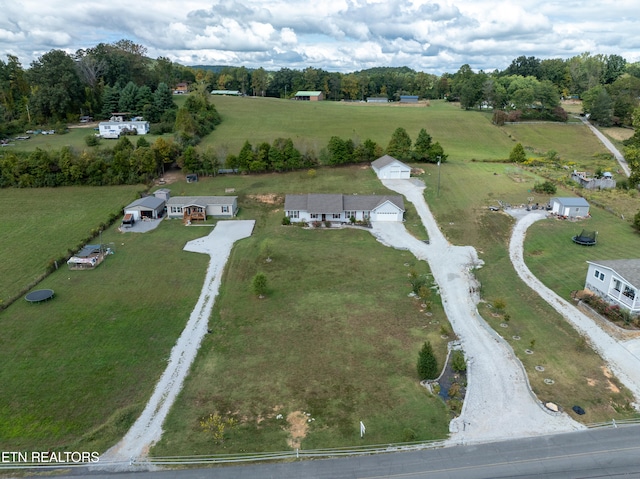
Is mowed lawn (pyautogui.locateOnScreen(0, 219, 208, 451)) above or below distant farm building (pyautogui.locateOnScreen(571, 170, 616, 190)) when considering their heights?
below

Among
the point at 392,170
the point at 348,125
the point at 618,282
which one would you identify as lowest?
the point at 618,282

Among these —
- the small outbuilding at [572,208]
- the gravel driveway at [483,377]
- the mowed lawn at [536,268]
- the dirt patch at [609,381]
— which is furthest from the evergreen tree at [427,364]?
the small outbuilding at [572,208]

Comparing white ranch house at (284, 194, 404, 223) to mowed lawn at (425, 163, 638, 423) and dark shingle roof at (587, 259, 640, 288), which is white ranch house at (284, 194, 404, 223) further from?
dark shingle roof at (587, 259, 640, 288)

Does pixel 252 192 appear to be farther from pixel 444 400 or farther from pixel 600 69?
pixel 600 69

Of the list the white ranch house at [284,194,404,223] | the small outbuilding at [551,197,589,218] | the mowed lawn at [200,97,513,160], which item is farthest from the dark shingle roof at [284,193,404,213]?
the small outbuilding at [551,197,589,218]

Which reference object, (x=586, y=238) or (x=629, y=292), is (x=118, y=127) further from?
(x=629, y=292)

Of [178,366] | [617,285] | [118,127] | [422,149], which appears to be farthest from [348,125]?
[178,366]

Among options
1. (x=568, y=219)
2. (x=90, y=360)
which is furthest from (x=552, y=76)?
(x=90, y=360)
